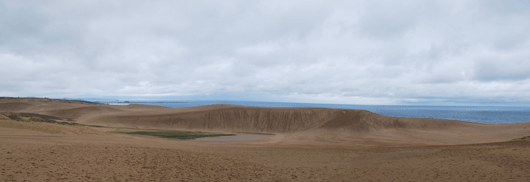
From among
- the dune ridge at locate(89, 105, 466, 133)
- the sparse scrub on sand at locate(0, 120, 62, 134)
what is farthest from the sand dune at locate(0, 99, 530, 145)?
the sparse scrub on sand at locate(0, 120, 62, 134)

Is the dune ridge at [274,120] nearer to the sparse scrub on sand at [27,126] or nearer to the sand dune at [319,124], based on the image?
the sand dune at [319,124]

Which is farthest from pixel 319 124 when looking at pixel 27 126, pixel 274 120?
pixel 27 126

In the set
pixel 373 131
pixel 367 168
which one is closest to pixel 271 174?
pixel 367 168

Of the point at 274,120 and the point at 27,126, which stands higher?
the point at 27,126

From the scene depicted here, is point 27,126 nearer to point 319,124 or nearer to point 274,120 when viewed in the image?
point 274,120

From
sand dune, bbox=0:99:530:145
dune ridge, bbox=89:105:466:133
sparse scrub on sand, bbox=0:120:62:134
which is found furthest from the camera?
dune ridge, bbox=89:105:466:133

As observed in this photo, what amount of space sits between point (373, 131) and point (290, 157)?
23239mm

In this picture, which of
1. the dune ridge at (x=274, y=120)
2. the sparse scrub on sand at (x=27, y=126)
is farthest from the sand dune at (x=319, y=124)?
the sparse scrub on sand at (x=27, y=126)

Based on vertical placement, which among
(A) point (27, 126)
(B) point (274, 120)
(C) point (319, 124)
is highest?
(A) point (27, 126)

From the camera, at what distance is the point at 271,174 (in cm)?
1274

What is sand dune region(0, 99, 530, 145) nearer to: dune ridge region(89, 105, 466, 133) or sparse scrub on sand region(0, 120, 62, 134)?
dune ridge region(89, 105, 466, 133)

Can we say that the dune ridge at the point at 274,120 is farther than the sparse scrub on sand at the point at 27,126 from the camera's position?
A: Yes

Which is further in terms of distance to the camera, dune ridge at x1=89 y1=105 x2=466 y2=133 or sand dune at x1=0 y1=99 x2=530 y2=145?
dune ridge at x1=89 y1=105 x2=466 y2=133

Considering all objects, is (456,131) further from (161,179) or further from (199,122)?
(161,179)
